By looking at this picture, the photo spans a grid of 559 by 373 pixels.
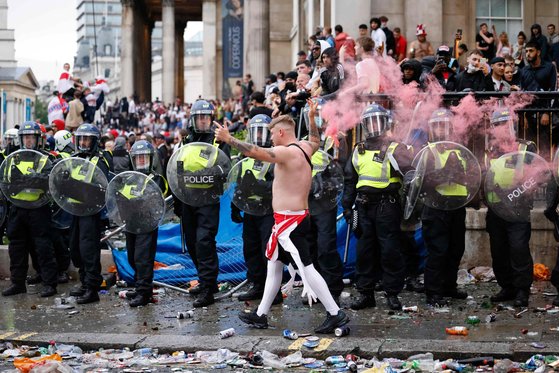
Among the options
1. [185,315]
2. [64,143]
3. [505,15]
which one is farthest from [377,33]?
[185,315]

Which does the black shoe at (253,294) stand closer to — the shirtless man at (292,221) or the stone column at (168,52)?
the shirtless man at (292,221)

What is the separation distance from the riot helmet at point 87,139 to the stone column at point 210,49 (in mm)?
48069

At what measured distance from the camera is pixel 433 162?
33.7 feet

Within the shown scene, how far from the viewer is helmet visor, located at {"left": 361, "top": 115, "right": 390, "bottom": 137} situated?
406 inches

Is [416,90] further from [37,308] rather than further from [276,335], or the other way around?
[37,308]

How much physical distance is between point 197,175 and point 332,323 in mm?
2754

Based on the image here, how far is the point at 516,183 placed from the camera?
10250 mm

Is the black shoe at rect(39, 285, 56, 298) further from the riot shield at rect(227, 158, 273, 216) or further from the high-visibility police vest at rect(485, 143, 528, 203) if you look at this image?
the high-visibility police vest at rect(485, 143, 528, 203)

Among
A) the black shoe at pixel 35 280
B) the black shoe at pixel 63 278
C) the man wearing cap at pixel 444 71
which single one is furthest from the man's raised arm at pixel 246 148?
the black shoe at pixel 35 280

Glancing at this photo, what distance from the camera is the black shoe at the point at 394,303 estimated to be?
10.3 m

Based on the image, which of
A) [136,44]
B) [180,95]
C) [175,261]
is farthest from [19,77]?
[175,261]

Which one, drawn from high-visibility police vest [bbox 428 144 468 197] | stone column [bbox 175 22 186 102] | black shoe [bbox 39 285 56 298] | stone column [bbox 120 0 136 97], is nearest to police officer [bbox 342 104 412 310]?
high-visibility police vest [bbox 428 144 468 197]

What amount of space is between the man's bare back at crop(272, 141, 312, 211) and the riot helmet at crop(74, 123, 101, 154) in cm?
329

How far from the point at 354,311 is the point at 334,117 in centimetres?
295
